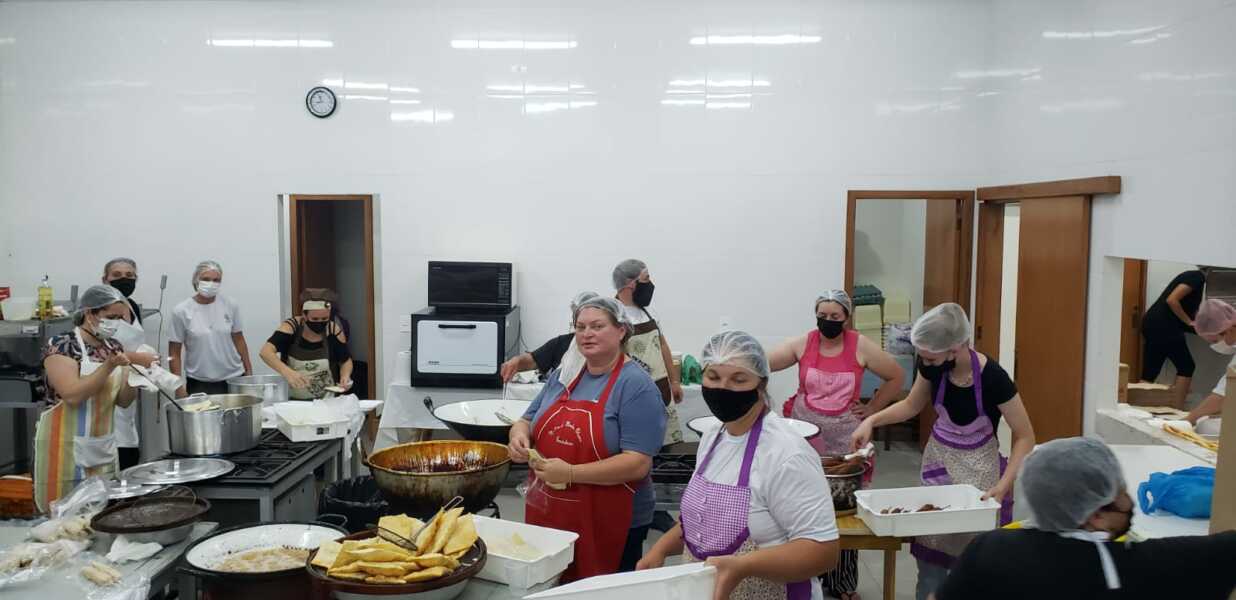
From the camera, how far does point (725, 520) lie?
88.2 inches

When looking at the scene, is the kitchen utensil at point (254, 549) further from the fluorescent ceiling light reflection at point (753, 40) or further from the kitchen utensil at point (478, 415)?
the fluorescent ceiling light reflection at point (753, 40)

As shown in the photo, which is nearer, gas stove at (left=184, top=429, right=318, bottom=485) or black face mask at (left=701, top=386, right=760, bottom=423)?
black face mask at (left=701, top=386, right=760, bottom=423)

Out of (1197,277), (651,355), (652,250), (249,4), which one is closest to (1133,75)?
(1197,277)

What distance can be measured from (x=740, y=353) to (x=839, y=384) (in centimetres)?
194

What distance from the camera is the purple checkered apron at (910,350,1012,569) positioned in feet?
10.9

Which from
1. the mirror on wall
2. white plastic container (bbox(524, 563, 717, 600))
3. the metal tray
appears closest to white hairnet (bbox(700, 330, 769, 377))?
white plastic container (bbox(524, 563, 717, 600))

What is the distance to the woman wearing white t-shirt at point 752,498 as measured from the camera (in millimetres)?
2107

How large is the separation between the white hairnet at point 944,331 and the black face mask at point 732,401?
4.20 ft

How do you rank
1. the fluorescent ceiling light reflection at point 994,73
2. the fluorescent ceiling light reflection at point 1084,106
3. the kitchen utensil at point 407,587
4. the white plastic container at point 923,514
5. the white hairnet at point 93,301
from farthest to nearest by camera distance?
1. the fluorescent ceiling light reflection at point 994,73
2. the fluorescent ceiling light reflection at point 1084,106
3. the white hairnet at point 93,301
4. the white plastic container at point 923,514
5. the kitchen utensil at point 407,587

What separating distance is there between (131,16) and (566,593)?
5.95 m

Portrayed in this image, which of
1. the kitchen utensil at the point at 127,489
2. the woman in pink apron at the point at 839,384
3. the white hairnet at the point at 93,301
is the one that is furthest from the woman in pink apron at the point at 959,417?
the white hairnet at the point at 93,301

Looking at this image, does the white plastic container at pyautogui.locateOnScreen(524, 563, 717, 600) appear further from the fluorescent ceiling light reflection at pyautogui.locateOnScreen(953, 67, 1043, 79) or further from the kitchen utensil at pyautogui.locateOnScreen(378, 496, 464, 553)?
the fluorescent ceiling light reflection at pyautogui.locateOnScreen(953, 67, 1043, 79)

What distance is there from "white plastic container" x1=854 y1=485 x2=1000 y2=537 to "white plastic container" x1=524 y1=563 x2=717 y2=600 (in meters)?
1.19

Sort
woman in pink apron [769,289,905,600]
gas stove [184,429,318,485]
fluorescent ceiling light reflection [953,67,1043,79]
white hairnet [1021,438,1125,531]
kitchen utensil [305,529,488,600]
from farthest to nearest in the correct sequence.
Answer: fluorescent ceiling light reflection [953,67,1043,79], woman in pink apron [769,289,905,600], gas stove [184,429,318,485], kitchen utensil [305,529,488,600], white hairnet [1021,438,1125,531]
